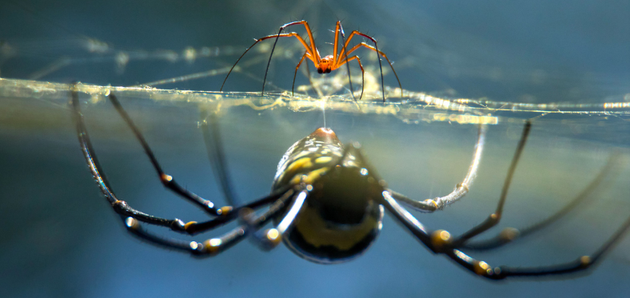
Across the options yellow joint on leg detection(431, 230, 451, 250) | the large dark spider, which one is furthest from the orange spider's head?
yellow joint on leg detection(431, 230, 451, 250)

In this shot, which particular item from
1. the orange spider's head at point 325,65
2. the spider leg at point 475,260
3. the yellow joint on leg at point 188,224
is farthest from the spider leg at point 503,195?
the orange spider's head at point 325,65

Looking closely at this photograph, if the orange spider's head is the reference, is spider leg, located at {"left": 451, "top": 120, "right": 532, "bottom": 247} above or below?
below

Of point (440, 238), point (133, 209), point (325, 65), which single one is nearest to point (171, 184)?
point (133, 209)

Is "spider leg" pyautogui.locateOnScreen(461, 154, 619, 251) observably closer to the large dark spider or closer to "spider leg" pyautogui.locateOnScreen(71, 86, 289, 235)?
the large dark spider

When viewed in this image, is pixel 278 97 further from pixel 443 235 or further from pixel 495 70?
pixel 495 70

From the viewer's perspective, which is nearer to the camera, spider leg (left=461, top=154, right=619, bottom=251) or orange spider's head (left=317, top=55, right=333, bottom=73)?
spider leg (left=461, top=154, right=619, bottom=251)

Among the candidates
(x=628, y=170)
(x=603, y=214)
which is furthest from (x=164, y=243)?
(x=603, y=214)

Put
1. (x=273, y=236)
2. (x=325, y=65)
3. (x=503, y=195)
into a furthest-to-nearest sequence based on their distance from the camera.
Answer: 1. (x=325, y=65)
2. (x=503, y=195)
3. (x=273, y=236)

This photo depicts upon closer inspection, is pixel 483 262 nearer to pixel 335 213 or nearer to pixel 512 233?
pixel 512 233
